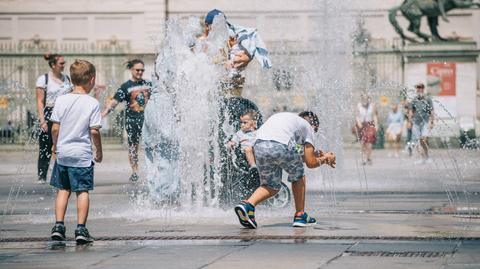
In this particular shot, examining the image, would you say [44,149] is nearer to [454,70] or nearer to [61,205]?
[61,205]

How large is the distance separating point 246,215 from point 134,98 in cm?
610

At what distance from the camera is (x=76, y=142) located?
9531 millimetres

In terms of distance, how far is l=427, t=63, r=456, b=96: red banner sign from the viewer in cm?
3278

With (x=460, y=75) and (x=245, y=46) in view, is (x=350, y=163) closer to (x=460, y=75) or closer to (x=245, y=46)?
(x=460, y=75)

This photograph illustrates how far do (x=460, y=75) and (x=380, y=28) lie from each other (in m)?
20.0

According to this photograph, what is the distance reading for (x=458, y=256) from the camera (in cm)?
831

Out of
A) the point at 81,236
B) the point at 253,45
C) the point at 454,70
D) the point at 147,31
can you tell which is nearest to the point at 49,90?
the point at 253,45

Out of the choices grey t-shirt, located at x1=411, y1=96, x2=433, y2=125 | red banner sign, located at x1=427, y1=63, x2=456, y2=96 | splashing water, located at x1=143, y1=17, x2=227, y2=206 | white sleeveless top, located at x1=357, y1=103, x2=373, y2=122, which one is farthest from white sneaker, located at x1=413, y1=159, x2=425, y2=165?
splashing water, located at x1=143, y1=17, x2=227, y2=206

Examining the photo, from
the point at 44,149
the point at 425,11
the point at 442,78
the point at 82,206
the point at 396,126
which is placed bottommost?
the point at 82,206

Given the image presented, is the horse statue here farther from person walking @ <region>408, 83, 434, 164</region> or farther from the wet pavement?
the wet pavement

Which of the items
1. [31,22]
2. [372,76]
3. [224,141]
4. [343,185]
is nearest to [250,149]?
[224,141]

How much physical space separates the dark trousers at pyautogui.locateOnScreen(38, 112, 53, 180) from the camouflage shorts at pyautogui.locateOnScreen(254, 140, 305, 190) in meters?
5.41

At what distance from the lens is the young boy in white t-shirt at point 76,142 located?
9.48 m

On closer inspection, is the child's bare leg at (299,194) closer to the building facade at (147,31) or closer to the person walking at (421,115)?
the person walking at (421,115)
